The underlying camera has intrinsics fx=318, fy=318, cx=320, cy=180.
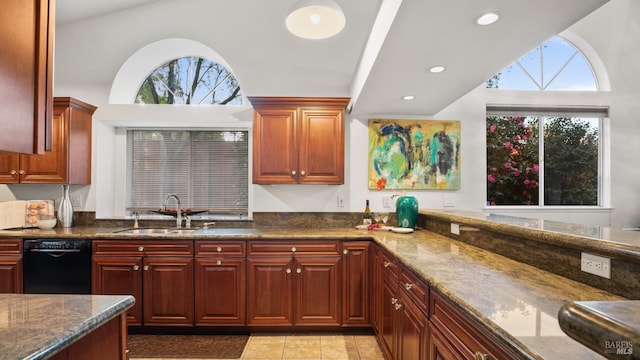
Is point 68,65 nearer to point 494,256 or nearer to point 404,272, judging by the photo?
point 404,272

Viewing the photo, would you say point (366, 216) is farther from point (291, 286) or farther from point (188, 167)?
point (188, 167)

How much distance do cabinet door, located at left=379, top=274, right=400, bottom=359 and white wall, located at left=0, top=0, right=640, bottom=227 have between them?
1301 mm

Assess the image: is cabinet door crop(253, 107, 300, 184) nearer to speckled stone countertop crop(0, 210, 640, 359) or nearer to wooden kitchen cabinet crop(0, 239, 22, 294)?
speckled stone countertop crop(0, 210, 640, 359)

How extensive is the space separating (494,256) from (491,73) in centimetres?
133

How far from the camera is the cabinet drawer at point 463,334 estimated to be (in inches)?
39.3

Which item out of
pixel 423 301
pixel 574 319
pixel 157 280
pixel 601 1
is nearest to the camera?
pixel 574 319

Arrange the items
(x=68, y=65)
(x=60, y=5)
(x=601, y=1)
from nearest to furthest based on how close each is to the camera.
Answer: 1. (x=601, y=1)
2. (x=60, y=5)
3. (x=68, y=65)

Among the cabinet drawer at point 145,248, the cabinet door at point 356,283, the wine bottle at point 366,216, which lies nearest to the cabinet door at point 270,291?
the cabinet door at point 356,283

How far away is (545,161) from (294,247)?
3.33 meters

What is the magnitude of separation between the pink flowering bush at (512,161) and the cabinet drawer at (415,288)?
252 centimetres

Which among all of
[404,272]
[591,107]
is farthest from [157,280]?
[591,107]

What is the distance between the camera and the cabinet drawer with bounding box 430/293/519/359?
3.28 ft

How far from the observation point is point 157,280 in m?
2.90

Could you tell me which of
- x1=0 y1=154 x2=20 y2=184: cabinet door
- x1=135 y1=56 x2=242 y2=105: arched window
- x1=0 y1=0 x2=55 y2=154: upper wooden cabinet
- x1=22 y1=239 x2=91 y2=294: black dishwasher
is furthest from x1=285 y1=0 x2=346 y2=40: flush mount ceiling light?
x1=0 y1=154 x2=20 y2=184: cabinet door
